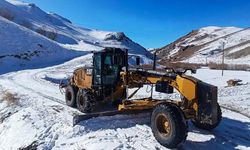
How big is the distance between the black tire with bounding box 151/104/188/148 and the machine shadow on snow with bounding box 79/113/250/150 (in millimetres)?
547

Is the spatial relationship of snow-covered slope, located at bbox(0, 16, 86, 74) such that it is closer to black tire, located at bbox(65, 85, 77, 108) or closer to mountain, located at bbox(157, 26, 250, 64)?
mountain, located at bbox(157, 26, 250, 64)

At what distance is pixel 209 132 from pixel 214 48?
109 meters

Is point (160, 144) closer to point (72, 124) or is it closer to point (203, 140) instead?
point (203, 140)

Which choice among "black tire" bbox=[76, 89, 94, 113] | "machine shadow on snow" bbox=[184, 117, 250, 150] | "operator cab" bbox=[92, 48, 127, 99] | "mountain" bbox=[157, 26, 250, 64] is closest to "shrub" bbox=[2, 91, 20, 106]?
"black tire" bbox=[76, 89, 94, 113]

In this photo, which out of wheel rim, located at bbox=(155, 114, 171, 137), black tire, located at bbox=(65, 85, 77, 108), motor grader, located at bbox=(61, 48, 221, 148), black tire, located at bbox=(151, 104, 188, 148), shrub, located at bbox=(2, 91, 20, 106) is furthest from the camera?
shrub, located at bbox=(2, 91, 20, 106)

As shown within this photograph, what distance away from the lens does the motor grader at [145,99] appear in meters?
9.39

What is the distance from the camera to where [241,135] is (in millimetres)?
11016

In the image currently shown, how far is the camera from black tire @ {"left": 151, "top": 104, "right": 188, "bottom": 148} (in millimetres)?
9094

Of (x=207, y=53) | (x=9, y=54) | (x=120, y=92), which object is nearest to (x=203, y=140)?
(x=120, y=92)

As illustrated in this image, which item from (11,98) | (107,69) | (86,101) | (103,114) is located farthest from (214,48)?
(103,114)

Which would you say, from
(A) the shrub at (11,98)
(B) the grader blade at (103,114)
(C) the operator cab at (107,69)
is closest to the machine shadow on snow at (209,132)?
(B) the grader blade at (103,114)

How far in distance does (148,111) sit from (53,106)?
580 centimetres

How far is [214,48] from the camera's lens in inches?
4577

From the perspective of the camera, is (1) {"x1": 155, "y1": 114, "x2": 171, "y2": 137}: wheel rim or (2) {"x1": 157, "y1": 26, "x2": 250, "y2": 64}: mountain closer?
(1) {"x1": 155, "y1": 114, "x2": 171, "y2": 137}: wheel rim
